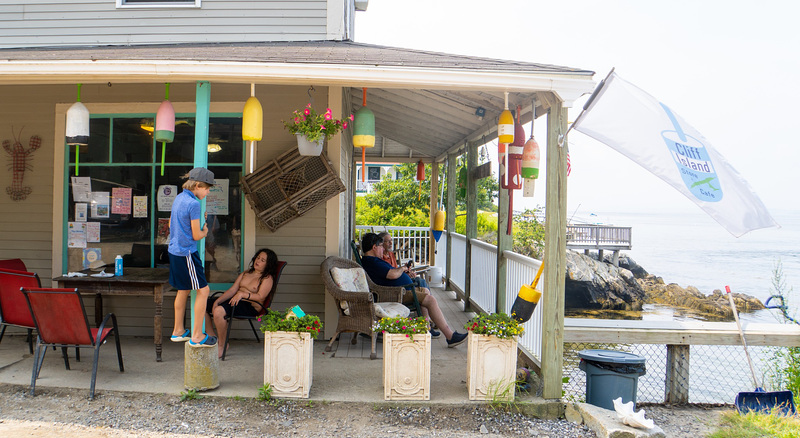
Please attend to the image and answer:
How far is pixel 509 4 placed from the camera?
34.5 metres

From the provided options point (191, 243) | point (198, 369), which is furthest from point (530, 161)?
point (198, 369)

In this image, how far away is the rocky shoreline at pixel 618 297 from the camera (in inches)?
673

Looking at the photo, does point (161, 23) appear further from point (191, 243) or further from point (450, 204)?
point (450, 204)

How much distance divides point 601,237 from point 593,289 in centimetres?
916

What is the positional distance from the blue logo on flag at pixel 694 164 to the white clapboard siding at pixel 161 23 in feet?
12.4

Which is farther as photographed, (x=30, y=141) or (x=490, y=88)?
(x=30, y=141)

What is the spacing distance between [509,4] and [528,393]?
34611 millimetres

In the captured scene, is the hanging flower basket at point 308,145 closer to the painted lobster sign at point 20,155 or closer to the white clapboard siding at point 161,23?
the white clapboard siding at point 161,23

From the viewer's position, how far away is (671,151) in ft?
11.1

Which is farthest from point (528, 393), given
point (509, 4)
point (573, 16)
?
point (573, 16)

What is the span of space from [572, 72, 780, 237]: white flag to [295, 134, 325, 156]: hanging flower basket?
2.14 metres

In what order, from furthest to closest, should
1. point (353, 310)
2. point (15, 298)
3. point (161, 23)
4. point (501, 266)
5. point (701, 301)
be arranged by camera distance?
point (701, 301) → point (161, 23) → point (501, 266) → point (353, 310) → point (15, 298)

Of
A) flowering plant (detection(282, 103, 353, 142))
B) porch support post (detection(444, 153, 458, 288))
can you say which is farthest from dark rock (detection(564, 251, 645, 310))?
flowering plant (detection(282, 103, 353, 142))

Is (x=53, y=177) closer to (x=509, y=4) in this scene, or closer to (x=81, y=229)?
(x=81, y=229)
